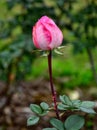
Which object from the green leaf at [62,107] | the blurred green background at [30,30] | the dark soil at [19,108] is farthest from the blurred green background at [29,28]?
the green leaf at [62,107]

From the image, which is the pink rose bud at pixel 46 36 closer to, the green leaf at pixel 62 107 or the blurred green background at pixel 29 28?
the green leaf at pixel 62 107

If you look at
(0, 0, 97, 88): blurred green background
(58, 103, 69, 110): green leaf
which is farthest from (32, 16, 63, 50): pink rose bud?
(0, 0, 97, 88): blurred green background

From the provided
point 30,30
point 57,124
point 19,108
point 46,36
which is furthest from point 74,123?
point 19,108

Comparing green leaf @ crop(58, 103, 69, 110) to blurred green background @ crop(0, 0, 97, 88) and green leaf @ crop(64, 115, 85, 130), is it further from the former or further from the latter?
blurred green background @ crop(0, 0, 97, 88)

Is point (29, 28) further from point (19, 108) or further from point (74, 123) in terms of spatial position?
point (74, 123)

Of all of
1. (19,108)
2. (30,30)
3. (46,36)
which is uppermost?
(46,36)

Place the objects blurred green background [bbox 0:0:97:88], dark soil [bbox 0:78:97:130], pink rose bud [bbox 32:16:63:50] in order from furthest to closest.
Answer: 1. dark soil [bbox 0:78:97:130]
2. blurred green background [bbox 0:0:97:88]
3. pink rose bud [bbox 32:16:63:50]

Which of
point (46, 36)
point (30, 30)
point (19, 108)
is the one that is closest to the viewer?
point (46, 36)

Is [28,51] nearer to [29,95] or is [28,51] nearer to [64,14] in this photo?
[64,14]

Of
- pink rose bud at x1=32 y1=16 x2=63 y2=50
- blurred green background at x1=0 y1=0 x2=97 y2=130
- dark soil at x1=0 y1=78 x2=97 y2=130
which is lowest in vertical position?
dark soil at x1=0 y1=78 x2=97 y2=130

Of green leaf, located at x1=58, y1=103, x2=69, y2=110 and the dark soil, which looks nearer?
green leaf, located at x1=58, y1=103, x2=69, y2=110
